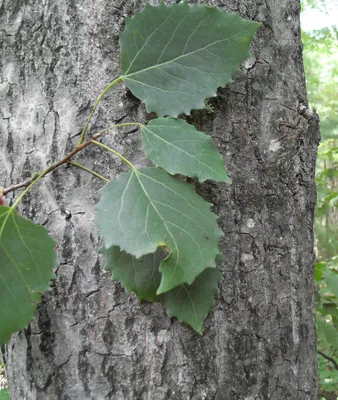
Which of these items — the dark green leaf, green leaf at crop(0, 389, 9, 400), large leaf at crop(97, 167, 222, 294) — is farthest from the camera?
the dark green leaf

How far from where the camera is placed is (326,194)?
2936mm

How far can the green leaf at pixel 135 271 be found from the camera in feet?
2.64

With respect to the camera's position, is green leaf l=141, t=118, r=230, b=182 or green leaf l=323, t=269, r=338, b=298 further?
green leaf l=323, t=269, r=338, b=298

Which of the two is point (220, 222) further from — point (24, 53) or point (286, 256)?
point (24, 53)

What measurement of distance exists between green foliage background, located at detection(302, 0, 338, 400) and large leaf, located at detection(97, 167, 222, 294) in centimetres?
100

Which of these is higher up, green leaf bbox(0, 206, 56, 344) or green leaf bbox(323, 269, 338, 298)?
green leaf bbox(323, 269, 338, 298)

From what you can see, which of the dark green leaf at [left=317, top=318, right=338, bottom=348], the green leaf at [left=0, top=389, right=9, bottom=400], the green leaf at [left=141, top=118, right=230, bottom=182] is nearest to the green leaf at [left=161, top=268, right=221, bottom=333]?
the green leaf at [left=141, top=118, right=230, bottom=182]

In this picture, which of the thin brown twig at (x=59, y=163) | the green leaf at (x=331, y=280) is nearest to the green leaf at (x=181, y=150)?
the thin brown twig at (x=59, y=163)

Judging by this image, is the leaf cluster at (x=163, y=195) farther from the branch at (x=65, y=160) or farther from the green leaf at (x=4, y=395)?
the green leaf at (x=4, y=395)

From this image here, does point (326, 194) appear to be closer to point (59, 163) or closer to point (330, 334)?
point (330, 334)

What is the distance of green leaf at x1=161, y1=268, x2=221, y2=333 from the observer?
804mm

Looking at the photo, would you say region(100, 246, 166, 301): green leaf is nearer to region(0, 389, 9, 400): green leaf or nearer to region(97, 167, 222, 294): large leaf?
region(97, 167, 222, 294): large leaf

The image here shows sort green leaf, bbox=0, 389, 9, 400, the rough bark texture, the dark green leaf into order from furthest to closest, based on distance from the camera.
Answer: the dark green leaf, green leaf, bbox=0, 389, 9, 400, the rough bark texture

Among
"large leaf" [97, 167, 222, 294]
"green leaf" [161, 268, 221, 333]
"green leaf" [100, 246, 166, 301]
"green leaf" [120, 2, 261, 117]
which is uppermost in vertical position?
"green leaf" [120, 2, 261, 117]
